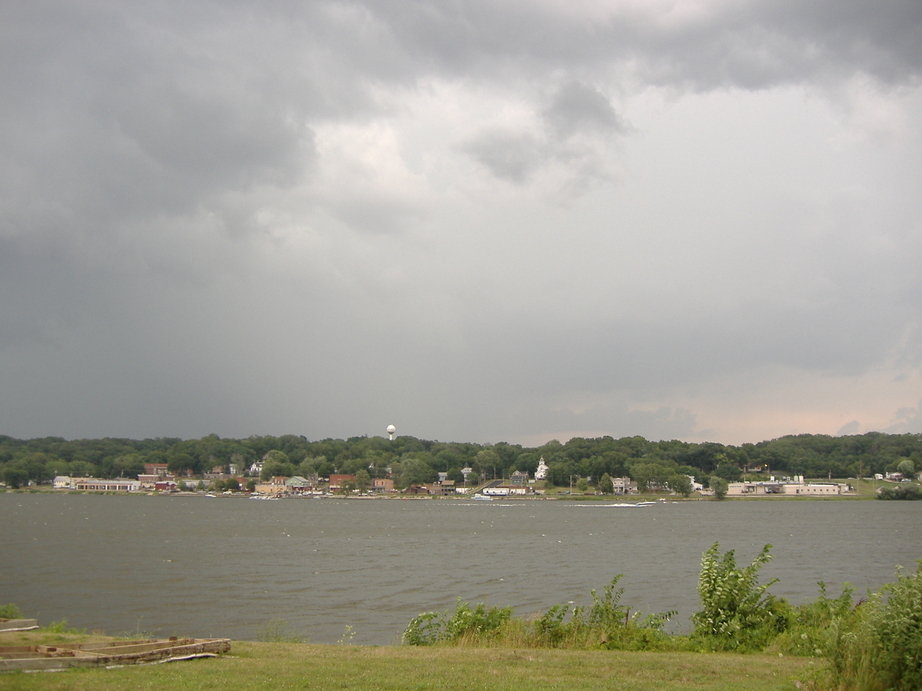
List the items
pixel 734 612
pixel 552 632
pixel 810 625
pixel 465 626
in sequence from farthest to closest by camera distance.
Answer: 1. pixel 465 626
2. pixel 734 612
3. pixel 810 625
4. pixel 552 632

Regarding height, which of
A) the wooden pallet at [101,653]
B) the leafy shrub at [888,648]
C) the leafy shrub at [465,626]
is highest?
the leafy shrub at [888,648]

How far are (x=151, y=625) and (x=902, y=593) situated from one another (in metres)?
31.7

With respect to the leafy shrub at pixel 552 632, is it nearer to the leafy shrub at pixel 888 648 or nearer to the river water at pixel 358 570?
the leafy shrub at pixel 888 648

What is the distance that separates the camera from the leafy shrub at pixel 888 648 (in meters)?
13.9

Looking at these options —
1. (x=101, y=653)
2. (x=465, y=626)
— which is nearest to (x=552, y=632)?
(x=465, y=626)

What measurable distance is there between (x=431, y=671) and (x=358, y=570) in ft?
142

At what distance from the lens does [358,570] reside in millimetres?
58938

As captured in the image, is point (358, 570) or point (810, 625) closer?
point (810, 625)

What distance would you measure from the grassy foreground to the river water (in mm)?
13364

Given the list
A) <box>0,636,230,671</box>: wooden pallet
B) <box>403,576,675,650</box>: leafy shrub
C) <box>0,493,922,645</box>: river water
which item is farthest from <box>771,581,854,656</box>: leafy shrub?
<box>0,636,230,671</box>: wooden pallet

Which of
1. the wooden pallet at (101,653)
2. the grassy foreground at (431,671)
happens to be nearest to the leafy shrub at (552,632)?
the grassy foreground at (431,671)

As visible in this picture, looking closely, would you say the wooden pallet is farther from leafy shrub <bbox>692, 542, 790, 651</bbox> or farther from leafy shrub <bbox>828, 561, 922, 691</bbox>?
leafy shrub <bbox>692, 542, 790, 651</bbox>

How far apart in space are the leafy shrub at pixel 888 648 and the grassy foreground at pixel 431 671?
1.65m

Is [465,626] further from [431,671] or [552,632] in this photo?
[431,671]
